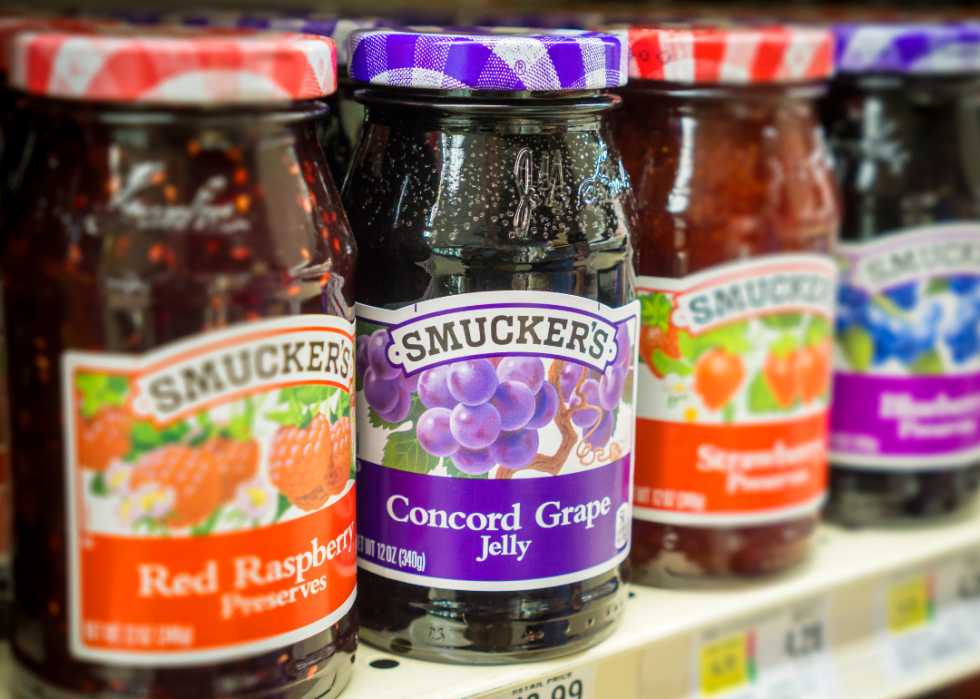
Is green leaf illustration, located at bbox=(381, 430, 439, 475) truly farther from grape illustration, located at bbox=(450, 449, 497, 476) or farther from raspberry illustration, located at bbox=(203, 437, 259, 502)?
raspberry illustration, located at bbox=(203, 437, 259, 502)

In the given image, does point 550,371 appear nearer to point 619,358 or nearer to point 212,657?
point 619,358

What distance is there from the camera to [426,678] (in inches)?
31.6

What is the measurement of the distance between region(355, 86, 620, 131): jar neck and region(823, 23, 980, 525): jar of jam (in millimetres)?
410

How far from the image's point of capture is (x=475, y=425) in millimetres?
757

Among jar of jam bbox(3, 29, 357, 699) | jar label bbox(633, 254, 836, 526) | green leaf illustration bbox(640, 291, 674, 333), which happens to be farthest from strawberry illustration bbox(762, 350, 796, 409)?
jar of jam bbox(3, 29, 357, 699)

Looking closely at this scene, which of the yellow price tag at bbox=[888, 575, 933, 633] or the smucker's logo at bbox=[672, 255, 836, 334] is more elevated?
the smucker's logo at bbox=[672, 255, 836, 334]

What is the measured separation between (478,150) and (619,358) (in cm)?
19

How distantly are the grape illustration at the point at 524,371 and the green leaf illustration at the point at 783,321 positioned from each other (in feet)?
0.90

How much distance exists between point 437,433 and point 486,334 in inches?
3.2

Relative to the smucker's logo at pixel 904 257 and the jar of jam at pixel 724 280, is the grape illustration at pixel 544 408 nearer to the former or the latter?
the jar of jam at pixel 724 280

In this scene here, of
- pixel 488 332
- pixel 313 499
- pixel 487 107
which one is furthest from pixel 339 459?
pixel 487 107

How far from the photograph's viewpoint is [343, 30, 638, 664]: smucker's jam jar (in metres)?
0.74

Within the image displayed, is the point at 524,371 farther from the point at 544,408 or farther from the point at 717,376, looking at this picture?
the point at 717,376

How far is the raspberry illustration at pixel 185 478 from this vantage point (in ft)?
2.09
